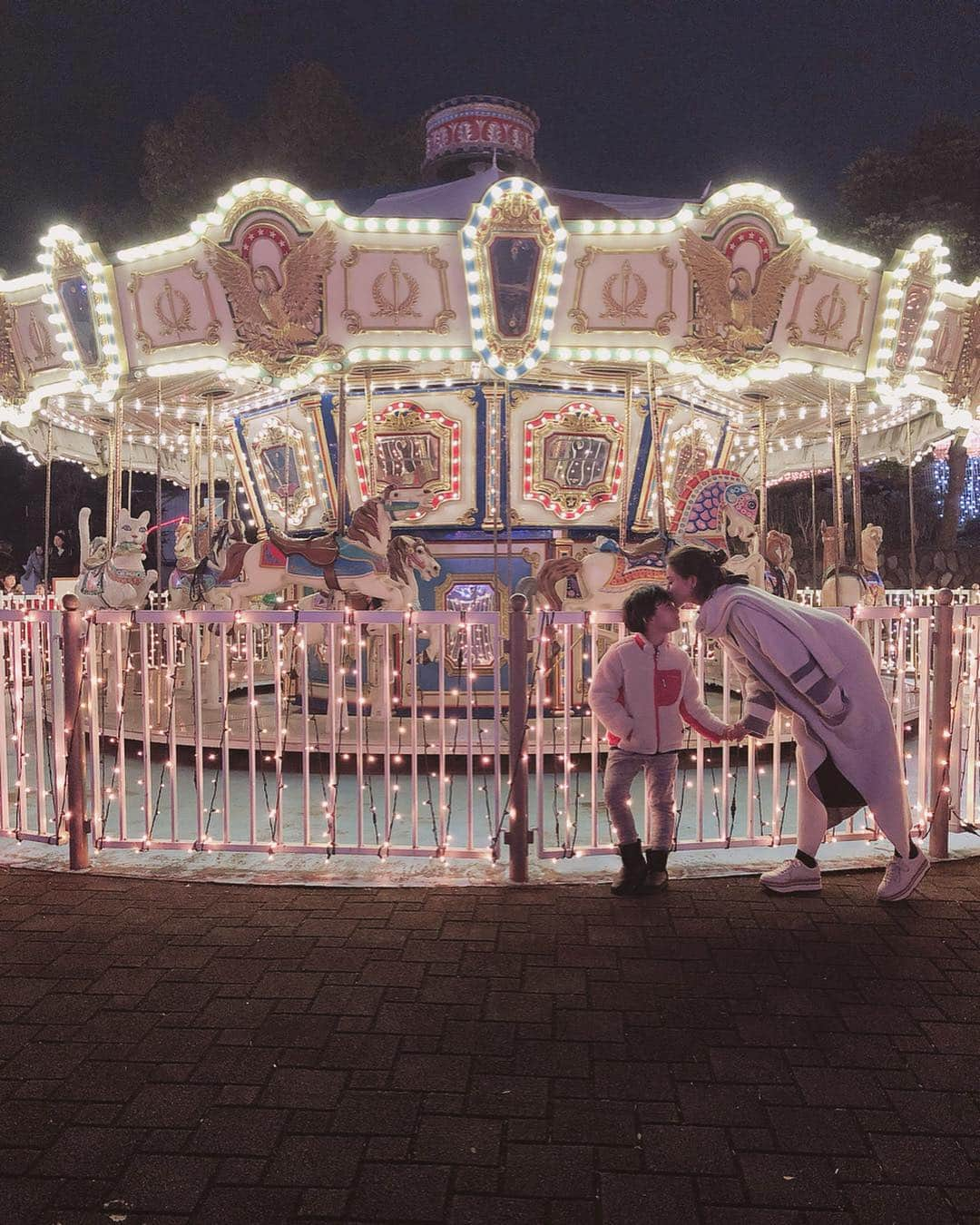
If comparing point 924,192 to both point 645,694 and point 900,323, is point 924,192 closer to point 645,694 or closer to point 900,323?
point 900,323

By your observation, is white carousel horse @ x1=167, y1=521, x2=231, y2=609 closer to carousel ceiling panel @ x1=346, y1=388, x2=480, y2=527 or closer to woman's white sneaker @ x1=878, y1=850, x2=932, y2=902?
carousel ceiling panel @ x1=346, y1=388, x2=480, y2=527

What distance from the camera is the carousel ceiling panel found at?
29.4 ft

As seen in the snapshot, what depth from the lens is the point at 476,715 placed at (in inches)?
338

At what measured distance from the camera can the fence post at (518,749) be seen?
161 inches

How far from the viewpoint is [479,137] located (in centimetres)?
1073

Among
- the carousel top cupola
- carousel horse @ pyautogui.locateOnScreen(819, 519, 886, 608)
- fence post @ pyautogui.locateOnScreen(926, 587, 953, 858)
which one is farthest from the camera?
the carousel top cupola

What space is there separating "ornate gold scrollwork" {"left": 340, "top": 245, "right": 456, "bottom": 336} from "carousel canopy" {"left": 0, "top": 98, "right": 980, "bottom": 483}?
1 cm

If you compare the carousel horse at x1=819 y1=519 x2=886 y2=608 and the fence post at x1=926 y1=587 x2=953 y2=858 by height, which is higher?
the carousel horse at x1=819 y1=519 x2=886 y2=608

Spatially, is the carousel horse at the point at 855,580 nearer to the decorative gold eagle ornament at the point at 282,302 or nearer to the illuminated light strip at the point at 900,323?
the illuminated light strip at the point at 900,323

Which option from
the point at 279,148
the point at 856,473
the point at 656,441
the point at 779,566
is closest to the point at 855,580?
the point at 779,566

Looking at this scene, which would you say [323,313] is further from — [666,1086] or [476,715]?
[666,1086]

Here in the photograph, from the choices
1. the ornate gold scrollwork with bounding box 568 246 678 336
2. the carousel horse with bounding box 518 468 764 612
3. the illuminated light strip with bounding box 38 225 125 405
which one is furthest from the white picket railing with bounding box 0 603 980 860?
the illuminated light strip with bounding box 38 225 125 405

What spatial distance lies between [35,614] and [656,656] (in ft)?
10.7

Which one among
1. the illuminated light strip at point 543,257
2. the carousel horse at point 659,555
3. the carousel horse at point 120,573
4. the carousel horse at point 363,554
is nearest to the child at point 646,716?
the illuminated light strip at point 543,257
